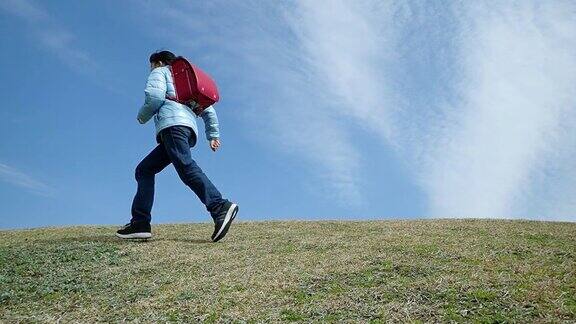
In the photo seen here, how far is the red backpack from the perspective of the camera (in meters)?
8.17

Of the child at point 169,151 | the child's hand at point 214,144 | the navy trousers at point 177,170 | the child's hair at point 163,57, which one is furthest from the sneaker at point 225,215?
the child's hair at point 163,57

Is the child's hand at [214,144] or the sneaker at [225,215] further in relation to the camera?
the child's hand at [214,144]

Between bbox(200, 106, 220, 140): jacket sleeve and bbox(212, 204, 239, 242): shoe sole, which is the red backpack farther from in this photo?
bbox(212, 204, 239, 242): shoe sole

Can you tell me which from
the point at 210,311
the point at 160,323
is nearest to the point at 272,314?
the point at 210,311

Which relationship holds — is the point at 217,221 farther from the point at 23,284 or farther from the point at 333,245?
the point at 23,284

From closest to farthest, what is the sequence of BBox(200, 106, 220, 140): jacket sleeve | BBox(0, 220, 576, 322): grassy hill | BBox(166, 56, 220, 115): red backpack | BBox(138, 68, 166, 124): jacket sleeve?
BBox(0, 220, 576, 322): grassy hill < BBox(138, 68, 166, 124): jacket sleeve < BBox(166, 56, 220, 115): red backpack < BBox(200, 106, 220, 140): jacket sleeve

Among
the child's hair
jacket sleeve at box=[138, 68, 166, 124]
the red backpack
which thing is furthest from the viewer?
the child's hair

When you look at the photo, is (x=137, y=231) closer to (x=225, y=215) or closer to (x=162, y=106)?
(x=225, y=215)

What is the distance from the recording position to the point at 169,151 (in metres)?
8.01

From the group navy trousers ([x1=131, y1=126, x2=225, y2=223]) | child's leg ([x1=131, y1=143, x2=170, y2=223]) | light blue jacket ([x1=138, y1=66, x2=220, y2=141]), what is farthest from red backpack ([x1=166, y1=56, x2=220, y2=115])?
child's leg ([x1=131, y1=143, x2=170, y2=223])

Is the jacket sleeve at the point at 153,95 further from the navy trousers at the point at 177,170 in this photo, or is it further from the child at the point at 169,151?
the navy trousers at the point at 177,170

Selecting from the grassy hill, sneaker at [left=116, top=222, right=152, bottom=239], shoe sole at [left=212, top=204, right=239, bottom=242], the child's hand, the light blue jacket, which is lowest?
the grassy hill

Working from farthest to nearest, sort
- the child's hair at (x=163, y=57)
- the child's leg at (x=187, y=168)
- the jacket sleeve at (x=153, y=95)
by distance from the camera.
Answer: the child's hair at (x=163, y=57)
the jacket sleeve at (x=153, y=95)
the child's leg at (x=187, y=168)

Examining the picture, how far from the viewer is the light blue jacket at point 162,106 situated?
8.04m
